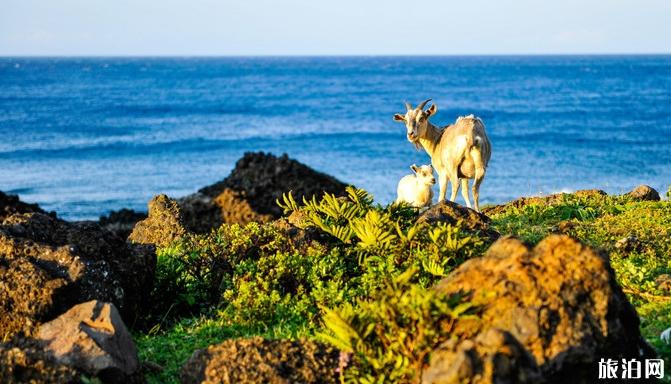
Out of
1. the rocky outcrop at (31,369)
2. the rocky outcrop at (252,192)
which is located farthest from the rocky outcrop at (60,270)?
the rocky outcrop at (252,192)

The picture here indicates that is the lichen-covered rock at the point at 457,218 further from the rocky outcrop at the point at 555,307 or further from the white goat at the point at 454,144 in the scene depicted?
the rocky outcrop at the point at 555,307

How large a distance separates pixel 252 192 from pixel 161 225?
15618mm

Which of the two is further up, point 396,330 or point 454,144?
point 454,144

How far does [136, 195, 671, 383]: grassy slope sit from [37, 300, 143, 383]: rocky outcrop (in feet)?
2.15

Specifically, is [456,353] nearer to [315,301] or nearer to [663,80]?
[315,301]

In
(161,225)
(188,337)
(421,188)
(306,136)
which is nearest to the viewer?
(188,337)

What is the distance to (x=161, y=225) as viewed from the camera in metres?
11.4

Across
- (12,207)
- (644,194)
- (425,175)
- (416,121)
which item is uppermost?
(416,121)

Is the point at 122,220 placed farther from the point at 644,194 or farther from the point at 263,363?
the point at 263,363

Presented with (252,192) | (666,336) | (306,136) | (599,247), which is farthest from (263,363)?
(306,136)

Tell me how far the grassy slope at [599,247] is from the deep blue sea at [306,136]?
10.3ft

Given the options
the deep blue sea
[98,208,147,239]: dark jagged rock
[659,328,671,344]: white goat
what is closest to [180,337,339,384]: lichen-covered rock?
[659,328,671,344]: white goat

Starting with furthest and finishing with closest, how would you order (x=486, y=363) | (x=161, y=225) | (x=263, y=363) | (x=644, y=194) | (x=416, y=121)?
1. (x=644, y=194)
2. (x=416, y=121)
3. (x=161, y=225)
4. (x=263, y=363)
5. (x=486, y=363)

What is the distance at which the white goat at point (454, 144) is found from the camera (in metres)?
12.5
